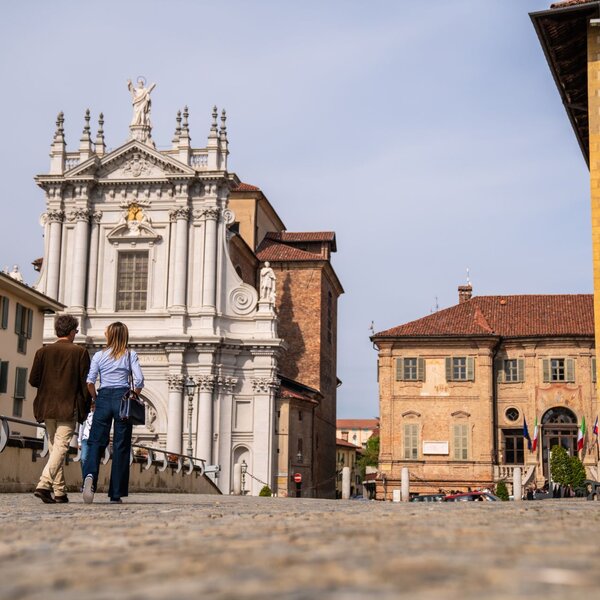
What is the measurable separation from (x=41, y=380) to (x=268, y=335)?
37.7 metres

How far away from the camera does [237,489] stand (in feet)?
143

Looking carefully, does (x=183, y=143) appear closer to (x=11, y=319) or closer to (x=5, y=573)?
(x=11, y=319)

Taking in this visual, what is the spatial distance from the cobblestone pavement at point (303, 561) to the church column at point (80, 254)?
44240 millimetres

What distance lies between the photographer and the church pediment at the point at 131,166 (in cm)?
5084

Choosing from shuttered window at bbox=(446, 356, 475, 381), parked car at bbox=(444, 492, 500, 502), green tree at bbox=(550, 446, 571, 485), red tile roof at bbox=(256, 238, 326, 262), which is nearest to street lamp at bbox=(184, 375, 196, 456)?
parked car at bbox=(444, 492, 500, 502)

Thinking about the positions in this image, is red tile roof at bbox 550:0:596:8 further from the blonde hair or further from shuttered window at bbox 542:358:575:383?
shuttered window at bbox 542:358:575:383

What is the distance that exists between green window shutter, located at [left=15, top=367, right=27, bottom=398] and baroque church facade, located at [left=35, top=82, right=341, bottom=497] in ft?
29.3

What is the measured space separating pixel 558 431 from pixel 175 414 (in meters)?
19.3

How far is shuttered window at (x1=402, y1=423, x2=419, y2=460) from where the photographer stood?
52.4 meters

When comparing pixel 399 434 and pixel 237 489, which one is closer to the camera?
pixel 237 489

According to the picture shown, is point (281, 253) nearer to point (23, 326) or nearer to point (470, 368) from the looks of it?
point (470, 368)

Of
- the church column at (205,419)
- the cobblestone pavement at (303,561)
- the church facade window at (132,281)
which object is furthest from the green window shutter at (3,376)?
the cobblestone pavement at (303,561)

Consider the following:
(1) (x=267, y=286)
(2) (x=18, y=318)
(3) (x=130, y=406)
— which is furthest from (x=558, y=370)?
(3) (x=130, y=406)

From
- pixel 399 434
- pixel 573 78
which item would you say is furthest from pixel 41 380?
pixel 399 434
